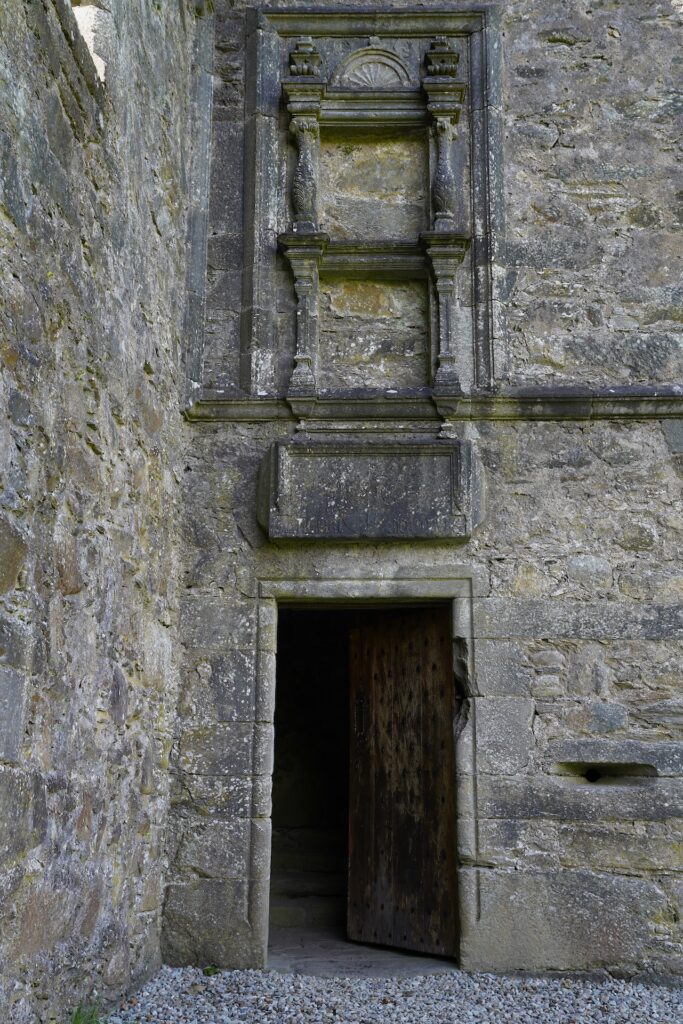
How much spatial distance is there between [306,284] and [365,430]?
2.60ft

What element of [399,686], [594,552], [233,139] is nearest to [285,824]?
[399,686]

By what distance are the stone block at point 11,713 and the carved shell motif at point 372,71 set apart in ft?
12.2

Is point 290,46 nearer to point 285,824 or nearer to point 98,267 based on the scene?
point 98,267

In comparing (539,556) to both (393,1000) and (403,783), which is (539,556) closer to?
(403,783)

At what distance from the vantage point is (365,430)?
15.6 feet

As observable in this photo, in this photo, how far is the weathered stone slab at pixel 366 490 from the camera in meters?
4.50

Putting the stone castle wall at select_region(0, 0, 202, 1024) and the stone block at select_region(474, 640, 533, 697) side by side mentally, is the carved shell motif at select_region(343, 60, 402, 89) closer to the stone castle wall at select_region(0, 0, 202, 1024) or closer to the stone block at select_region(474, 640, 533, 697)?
the stone castle wall at select_region(0, 0, 202, 1024)

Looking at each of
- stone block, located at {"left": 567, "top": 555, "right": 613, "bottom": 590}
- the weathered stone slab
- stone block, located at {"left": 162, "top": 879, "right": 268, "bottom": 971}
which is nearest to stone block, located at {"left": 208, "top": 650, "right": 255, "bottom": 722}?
the weathered stone slab

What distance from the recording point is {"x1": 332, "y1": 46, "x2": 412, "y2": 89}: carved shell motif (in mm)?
5219

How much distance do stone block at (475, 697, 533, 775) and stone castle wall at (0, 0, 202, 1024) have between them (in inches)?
52.5

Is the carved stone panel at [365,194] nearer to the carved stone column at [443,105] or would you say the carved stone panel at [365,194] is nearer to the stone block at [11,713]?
the carved stone column at [443,105]

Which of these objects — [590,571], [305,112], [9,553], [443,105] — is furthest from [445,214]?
[9,553]

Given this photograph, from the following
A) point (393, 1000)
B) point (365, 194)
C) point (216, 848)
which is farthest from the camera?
point (365, 194)

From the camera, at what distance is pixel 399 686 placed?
4.85 metres
